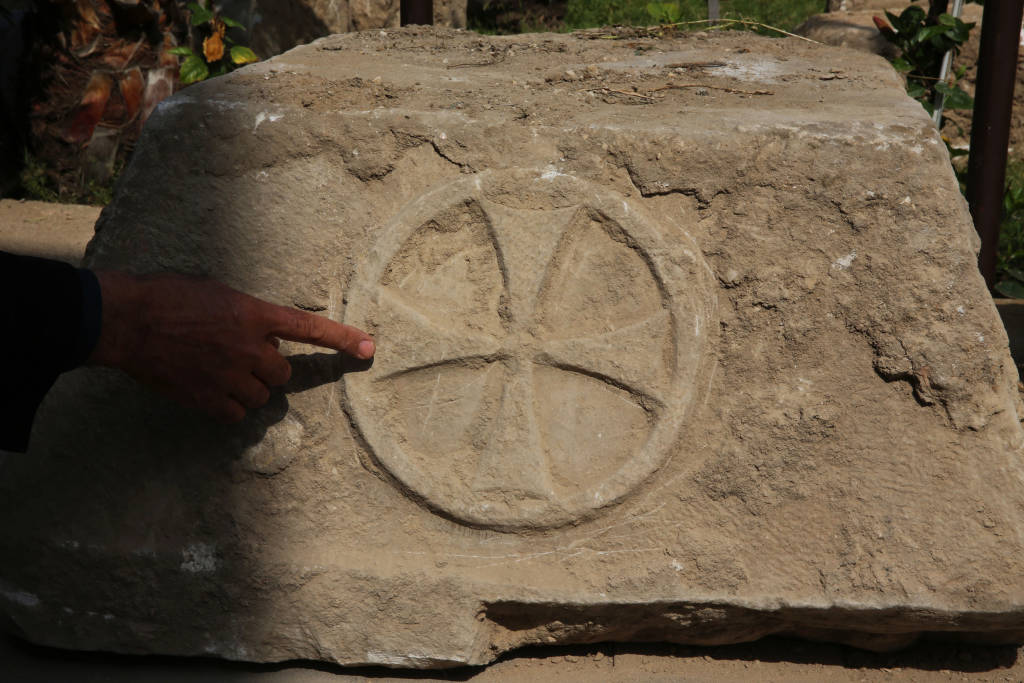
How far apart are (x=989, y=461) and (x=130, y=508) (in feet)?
5.24

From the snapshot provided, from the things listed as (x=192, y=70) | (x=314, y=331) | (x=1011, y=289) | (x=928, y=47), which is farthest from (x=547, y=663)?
(x=192, y=70)

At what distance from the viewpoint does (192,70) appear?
158 inches

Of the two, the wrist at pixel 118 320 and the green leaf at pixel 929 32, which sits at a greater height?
the green leaf at pixel 929 32

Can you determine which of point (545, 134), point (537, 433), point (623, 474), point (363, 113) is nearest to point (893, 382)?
point (623, 474)

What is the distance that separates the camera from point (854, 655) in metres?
1.99

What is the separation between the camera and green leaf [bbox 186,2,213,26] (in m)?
3.99

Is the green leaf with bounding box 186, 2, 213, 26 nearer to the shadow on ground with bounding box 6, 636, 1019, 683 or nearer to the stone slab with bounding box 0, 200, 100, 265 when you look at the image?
the stone slab with bounding box 0, 200, 100, 265

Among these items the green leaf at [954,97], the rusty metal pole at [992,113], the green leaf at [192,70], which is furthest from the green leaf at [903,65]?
the green leaf at [192,70]

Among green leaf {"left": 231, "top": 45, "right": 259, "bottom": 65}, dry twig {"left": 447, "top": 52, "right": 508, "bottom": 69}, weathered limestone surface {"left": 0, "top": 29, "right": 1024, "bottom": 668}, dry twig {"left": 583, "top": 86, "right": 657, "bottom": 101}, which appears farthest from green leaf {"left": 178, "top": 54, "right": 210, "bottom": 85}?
dry twig {"left": 583, "top": 86, "right": 657, "bottom": 101}

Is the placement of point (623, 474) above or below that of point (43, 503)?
above

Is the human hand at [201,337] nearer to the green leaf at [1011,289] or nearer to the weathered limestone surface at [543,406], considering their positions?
the weathered limestone surface at [543,406]

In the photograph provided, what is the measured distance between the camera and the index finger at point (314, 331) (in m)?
1.74

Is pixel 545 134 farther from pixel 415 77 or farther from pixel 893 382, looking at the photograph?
pixel 893 382

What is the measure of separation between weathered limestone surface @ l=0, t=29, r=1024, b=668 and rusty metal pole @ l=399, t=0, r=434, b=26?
1374mm
